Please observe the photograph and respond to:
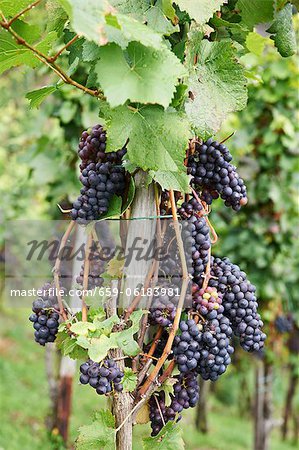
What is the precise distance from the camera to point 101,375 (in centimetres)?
129

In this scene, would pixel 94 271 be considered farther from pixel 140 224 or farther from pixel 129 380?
pixel 129 380

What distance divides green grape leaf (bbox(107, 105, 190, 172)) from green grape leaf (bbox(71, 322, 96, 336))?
376 mm

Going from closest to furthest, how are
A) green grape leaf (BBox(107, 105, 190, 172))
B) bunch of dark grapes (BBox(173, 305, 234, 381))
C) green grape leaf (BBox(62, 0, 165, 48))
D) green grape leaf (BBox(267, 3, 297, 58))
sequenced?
green grape leaf (BBox(62, 0, 165, 48))
green grape leaf (BBox(107, 105, 190, 172))
bunch of dark grapes (BBox(173, 305, 234, 381))
green grape leaf (BBox(267, 3, 297, 58))

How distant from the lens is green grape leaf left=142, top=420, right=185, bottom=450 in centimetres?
136

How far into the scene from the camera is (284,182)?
4.35 meters

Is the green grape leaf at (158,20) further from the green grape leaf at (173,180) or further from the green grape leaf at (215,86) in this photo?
the green grape leaf at (173,180)

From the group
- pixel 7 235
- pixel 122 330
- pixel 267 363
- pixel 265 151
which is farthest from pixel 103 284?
pixel 7 235

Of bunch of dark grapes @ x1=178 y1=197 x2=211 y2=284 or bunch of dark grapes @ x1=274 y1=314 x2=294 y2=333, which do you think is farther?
bunch of dark grapes @ x1=274 y1=314 x2=294 y2=333

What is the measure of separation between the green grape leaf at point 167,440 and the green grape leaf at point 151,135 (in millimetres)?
591

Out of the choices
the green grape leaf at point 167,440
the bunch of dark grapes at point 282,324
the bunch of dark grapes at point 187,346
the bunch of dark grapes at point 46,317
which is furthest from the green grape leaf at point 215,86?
the bunch of dark grapes at point 282,324

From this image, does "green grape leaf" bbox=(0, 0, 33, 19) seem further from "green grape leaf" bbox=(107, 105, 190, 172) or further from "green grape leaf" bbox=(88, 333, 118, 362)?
"green grape leaf" bbox=(88, 333, 118, 362)

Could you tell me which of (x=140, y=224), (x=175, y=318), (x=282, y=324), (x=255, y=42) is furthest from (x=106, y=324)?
(x=282, y=324)

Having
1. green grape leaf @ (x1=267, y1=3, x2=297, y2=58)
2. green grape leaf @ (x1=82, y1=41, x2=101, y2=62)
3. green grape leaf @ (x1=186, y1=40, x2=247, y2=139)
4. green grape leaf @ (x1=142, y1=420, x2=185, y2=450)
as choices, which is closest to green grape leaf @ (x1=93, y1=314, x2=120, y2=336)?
green grape leaf @ (x1=142, y1=420, x2=185, y2=450)

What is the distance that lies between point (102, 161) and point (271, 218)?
3.08 metres
